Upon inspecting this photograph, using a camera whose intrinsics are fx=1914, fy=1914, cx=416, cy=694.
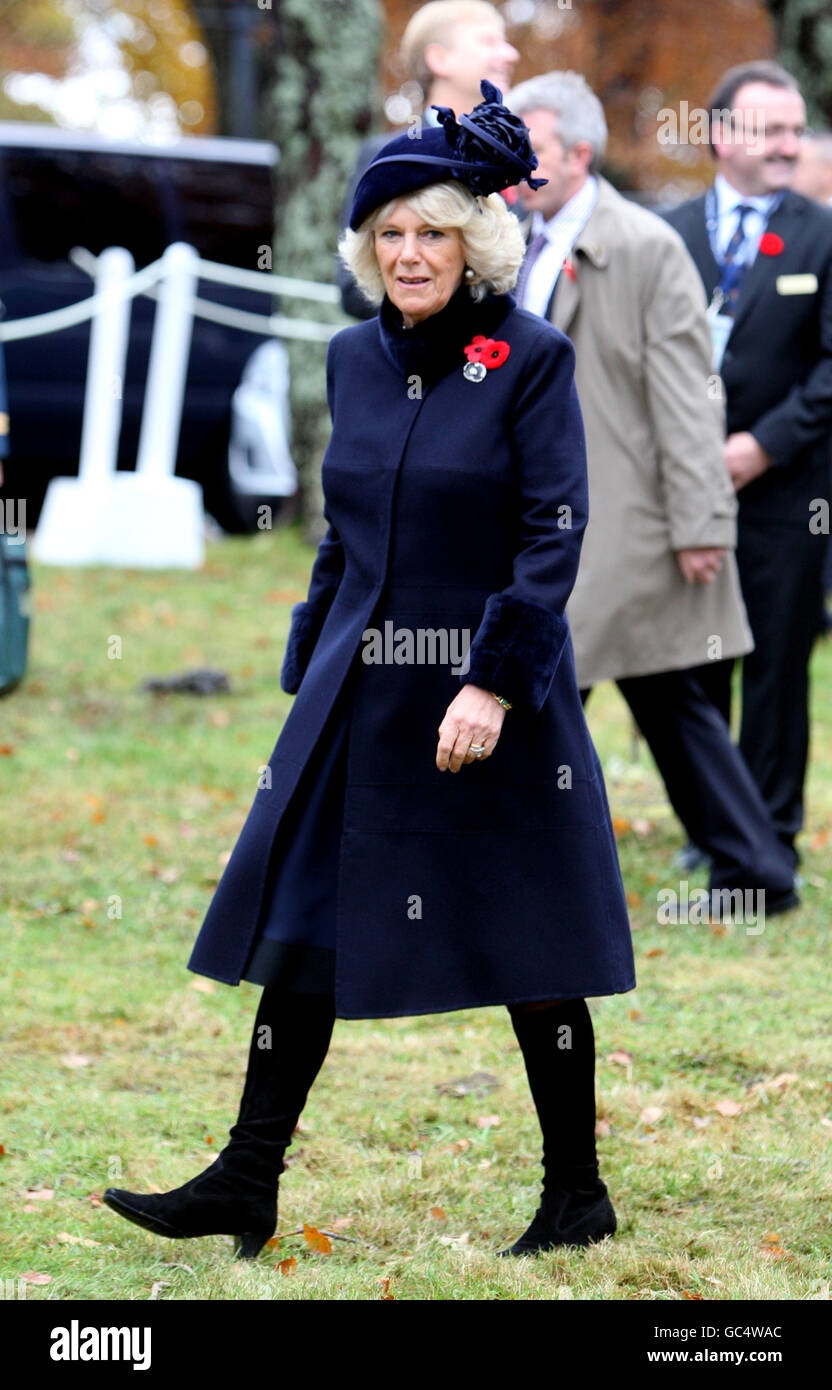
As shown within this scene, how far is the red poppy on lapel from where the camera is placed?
3.26 meters

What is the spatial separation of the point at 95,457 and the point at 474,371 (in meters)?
8.32

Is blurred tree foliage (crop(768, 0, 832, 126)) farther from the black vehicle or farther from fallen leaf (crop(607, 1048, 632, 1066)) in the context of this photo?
fallen leaf (crop(607, 1048, 632, 1066))

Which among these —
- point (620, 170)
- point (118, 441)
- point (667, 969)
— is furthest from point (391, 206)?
point (620, 170)

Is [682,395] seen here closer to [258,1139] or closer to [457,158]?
[457,158]

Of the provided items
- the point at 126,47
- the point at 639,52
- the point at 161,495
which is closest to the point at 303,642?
the point at 161,495

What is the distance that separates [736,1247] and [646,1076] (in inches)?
39.5

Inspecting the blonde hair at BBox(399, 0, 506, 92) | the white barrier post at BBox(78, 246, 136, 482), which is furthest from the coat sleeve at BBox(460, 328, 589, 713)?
the white barrier post at BBox(78, 246, 136, 482)

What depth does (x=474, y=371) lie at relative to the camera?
3.28m

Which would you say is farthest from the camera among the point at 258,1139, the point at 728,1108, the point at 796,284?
the point at 796,284

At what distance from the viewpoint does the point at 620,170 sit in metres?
27.5

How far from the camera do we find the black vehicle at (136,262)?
13.5m

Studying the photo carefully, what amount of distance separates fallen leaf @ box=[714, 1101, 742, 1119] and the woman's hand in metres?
1.52

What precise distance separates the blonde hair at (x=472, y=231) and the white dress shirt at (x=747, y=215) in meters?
2.81

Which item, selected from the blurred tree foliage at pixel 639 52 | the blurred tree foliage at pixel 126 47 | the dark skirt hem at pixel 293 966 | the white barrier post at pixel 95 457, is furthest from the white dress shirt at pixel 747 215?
the blurred tree foliage at pixel 126 47
